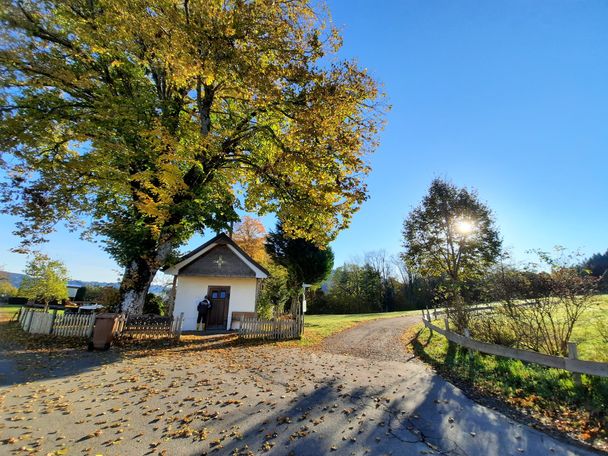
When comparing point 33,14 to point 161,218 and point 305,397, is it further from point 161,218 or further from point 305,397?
point 305,397

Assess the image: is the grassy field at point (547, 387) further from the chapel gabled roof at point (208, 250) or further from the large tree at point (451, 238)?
the chapel gabled roof at point (208, 250)

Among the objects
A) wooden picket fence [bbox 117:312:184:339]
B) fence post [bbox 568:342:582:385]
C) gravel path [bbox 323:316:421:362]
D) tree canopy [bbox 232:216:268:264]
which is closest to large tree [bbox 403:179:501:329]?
gravel path [bbox 323:316:421:362]

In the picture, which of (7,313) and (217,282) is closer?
(217,282)

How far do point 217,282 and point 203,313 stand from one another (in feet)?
7.16

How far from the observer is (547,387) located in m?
7.06

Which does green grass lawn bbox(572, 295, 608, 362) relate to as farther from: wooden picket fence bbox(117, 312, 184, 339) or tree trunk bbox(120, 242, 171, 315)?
tree trunk bbox(120, 242, 171, 315)

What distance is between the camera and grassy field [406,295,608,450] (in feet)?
18.3

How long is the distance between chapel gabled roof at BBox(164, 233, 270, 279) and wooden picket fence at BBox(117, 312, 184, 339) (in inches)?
190

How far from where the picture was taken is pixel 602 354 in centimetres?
812

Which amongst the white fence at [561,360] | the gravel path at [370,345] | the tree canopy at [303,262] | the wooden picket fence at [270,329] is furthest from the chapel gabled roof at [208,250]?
the white fence at [561,360]

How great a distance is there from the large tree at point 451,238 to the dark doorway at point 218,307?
1143 centimetres

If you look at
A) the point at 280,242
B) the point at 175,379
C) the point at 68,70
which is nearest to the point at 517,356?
the point at 175,379

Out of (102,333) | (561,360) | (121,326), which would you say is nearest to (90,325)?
(121,326)

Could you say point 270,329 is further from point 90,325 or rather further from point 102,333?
point 90,325
